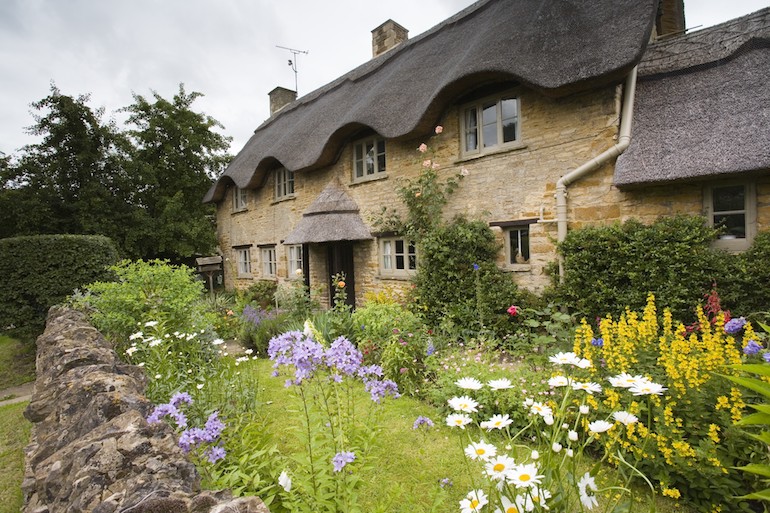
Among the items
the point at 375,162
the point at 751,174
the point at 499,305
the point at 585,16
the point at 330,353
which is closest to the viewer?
the point at 330,353

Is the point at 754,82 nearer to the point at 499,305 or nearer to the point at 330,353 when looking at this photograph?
Result: the point at 499,305

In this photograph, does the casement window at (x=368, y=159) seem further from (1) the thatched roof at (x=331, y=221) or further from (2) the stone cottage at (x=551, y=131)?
(1) the thatched roof at (x=331, y=221)

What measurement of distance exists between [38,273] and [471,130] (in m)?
9.55

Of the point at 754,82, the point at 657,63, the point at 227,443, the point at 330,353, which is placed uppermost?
the point at 657,63

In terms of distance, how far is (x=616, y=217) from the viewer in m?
5.65

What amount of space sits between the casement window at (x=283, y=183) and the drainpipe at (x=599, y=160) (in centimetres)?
797

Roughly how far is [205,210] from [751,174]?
18480mm

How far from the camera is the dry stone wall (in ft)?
3.85

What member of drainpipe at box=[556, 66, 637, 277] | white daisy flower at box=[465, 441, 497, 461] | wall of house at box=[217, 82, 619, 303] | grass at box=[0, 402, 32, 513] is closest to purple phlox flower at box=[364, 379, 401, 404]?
white daisy flower at box=[465, 441, 497, 461]

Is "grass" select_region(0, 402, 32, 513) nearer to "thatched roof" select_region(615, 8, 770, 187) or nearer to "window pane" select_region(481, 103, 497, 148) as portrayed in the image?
"thatched roof" select_region(615, 8, 770, 187)

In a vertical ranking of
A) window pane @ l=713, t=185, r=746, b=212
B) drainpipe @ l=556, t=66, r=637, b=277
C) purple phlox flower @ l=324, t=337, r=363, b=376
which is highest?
drainpipe @ l=556, t=66, r=637, b=277

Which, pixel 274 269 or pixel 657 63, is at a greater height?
pixel 657 63

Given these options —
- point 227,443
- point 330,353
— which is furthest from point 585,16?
point 227,443

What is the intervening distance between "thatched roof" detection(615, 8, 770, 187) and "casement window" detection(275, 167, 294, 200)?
9016 mm
